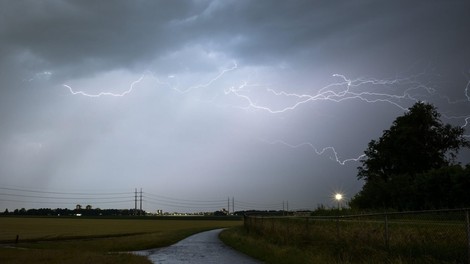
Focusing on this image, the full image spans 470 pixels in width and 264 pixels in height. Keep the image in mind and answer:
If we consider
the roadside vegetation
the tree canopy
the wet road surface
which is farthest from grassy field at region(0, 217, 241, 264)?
the tree canopy

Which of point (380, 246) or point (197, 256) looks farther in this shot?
point (197, 256)

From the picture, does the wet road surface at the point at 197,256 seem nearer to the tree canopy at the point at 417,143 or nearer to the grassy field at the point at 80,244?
the grassy field at the point at 80,244

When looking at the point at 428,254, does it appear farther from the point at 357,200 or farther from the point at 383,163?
the point at 383,163

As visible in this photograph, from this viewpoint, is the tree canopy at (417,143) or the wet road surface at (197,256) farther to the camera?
the tree canopy at (417,143)

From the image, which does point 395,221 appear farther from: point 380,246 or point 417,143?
point 417,143

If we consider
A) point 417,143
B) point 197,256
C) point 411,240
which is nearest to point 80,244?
point 197,256

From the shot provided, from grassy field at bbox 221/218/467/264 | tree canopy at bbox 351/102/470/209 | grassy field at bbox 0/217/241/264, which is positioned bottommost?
grassy field at bbox 0/217/241/264

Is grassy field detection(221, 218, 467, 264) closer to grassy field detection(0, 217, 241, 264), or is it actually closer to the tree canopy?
grassy field detection(0, 217, 241, 264)

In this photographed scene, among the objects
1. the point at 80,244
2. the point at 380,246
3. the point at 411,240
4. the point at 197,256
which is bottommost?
the point at 80,244

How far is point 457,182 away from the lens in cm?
3928

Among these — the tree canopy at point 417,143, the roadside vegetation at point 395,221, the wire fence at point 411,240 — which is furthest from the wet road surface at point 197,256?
the tree canopy at point 417,143

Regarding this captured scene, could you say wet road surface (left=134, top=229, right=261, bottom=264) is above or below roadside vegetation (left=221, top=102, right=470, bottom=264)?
below

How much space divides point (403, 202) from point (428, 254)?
122 ft

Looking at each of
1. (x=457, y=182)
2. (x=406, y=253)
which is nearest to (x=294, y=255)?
(x=406, y=253)
